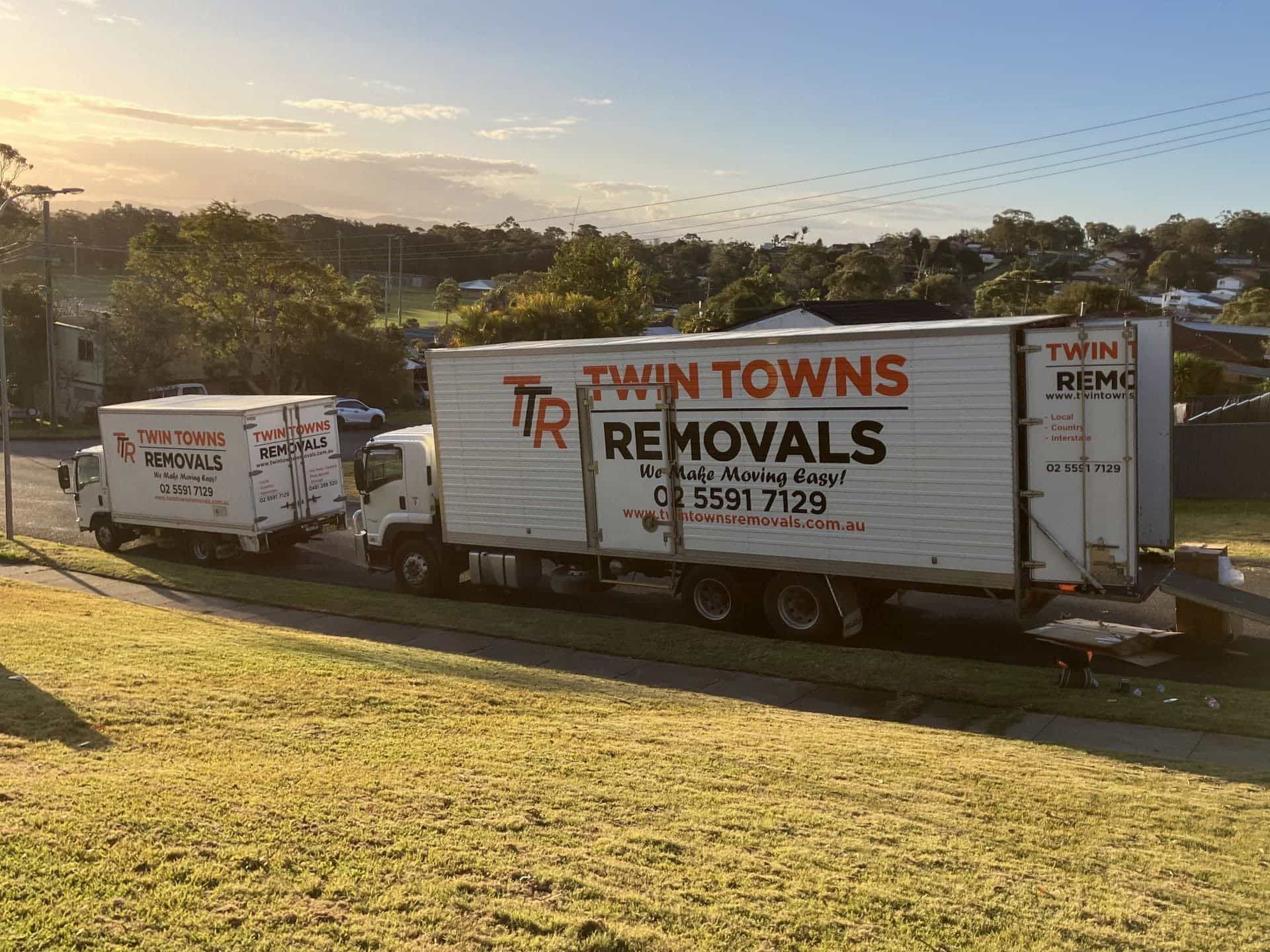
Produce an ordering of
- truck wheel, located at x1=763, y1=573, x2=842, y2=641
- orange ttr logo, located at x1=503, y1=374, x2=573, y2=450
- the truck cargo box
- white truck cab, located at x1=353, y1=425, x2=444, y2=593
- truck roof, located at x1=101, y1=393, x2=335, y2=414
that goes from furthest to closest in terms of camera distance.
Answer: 1. truck roof, located at x1=101, y1=393, x2=335, y2=414
2. the truck cargo box
3. white truck cab, located at x1=353, y1=425, x2=444, y2=593
4. orange ttr logo, located at x1=503, y1=374, x2=573, y2=450
5. truck wheel, located at x1=763, y1=573, x2=842, y2=641

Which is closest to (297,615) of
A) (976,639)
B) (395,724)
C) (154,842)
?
(395,724)

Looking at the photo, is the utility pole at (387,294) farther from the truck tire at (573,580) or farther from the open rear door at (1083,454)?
the open rear door at (1083,454)

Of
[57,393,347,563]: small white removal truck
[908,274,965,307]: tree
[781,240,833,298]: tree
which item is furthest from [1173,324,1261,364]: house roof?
[781,240,833,298]: tree

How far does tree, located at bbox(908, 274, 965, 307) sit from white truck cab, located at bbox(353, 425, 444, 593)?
79.9 meters

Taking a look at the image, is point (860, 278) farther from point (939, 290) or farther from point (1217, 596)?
point (1217, 596)

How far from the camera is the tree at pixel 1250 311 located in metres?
90.5

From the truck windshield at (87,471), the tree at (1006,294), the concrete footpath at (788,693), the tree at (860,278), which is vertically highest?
the tree at (860,278)

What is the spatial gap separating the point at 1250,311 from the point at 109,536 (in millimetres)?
98364

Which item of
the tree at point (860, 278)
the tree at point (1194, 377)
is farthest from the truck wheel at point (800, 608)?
the tree at point (860, 278)

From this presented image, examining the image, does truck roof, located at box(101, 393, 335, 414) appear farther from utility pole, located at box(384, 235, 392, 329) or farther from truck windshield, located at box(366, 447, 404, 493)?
utility pole, located at box(384, 235, 392, 329)

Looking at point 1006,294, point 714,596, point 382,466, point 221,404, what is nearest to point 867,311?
point 221,404

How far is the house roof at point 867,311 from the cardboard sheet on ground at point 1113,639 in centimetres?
2462

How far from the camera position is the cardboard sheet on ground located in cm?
1445

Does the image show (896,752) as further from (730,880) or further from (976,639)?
(976,639)
